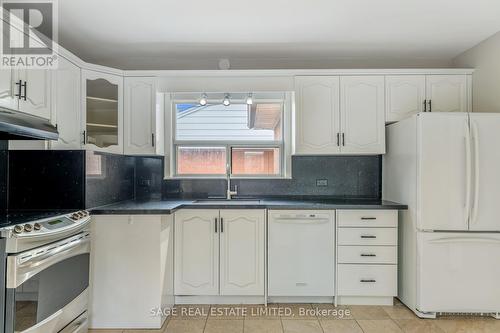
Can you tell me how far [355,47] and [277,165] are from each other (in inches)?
55.5

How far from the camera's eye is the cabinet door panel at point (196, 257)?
277cm

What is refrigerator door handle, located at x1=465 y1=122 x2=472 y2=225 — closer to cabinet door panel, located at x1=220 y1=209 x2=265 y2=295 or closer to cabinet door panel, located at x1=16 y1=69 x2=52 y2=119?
cabinet door panel, located at x1=220 y1=209 x2=265 y2=295

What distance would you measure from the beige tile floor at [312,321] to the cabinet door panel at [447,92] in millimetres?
1910

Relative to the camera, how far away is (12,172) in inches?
95.8

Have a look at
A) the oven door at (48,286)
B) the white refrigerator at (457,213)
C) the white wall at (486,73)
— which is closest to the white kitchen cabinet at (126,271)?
the oven door at (48,286)

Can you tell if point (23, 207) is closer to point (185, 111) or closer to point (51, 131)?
point (51, 131)

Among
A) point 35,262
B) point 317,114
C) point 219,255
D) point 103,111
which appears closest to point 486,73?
point 317,114

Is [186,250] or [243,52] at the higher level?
[243,52]

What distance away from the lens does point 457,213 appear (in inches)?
98.3

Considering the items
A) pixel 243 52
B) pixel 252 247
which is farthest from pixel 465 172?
pixel 243 52

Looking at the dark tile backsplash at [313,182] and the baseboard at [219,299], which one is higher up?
the dark tile backsplash at [313,182]

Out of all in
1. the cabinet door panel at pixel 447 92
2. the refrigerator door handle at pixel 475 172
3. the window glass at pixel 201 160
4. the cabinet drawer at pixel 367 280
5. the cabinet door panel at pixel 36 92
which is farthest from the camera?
the window glass at pixel 201 160

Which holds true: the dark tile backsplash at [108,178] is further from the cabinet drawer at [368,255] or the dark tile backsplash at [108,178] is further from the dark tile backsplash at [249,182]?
the cabinet drawer at [368,255]

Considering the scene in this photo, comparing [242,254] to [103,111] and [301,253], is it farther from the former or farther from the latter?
[103,111]
